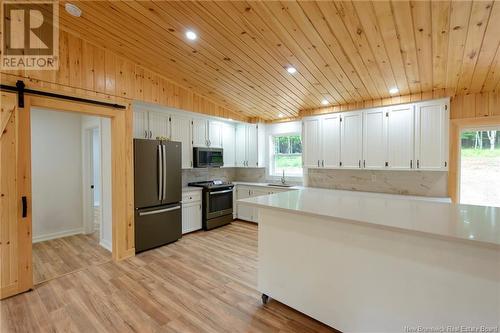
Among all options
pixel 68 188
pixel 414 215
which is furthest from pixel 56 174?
pixel 414 215

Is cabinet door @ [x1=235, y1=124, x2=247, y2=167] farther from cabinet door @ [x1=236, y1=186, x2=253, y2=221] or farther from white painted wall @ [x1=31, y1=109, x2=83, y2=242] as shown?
white painted wall @ [x1=31, y1=109, x2=83, y2=242]

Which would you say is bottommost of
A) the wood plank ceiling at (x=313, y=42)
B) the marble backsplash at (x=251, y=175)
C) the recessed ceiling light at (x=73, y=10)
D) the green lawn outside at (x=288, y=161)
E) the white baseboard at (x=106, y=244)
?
the white baseboard at (x=106, y=244)

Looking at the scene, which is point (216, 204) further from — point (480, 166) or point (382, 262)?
point (480, 166)

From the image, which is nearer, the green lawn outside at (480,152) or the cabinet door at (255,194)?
the green lawn outside at (480,152)

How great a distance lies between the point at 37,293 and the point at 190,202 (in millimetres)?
2504

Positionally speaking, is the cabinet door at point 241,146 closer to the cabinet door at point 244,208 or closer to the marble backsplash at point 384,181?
the cabinet door at point 244,208

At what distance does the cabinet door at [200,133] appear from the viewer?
4.92 metres

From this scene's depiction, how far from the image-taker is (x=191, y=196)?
4770 millimetres

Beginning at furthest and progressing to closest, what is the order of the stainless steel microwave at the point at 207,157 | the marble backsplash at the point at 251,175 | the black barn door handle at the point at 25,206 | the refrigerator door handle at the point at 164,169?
the marble backsplash at the point at 251,175 → the stainless steel microwave at the point at 207,157 → the refrigerator door handle at the point at 164,169 → the black barn door handle at the point at 25,206

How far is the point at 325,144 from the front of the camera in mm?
4543

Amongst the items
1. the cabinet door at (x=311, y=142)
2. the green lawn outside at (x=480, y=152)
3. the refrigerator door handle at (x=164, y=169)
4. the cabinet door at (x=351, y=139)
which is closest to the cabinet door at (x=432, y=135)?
the green lawn outside at (x=480, y=152)

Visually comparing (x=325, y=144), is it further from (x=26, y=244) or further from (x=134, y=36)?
(x=26, y=244)

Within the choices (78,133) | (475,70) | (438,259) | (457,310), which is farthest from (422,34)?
(78,133)

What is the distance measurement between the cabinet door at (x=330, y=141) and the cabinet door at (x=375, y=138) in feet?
1.52
